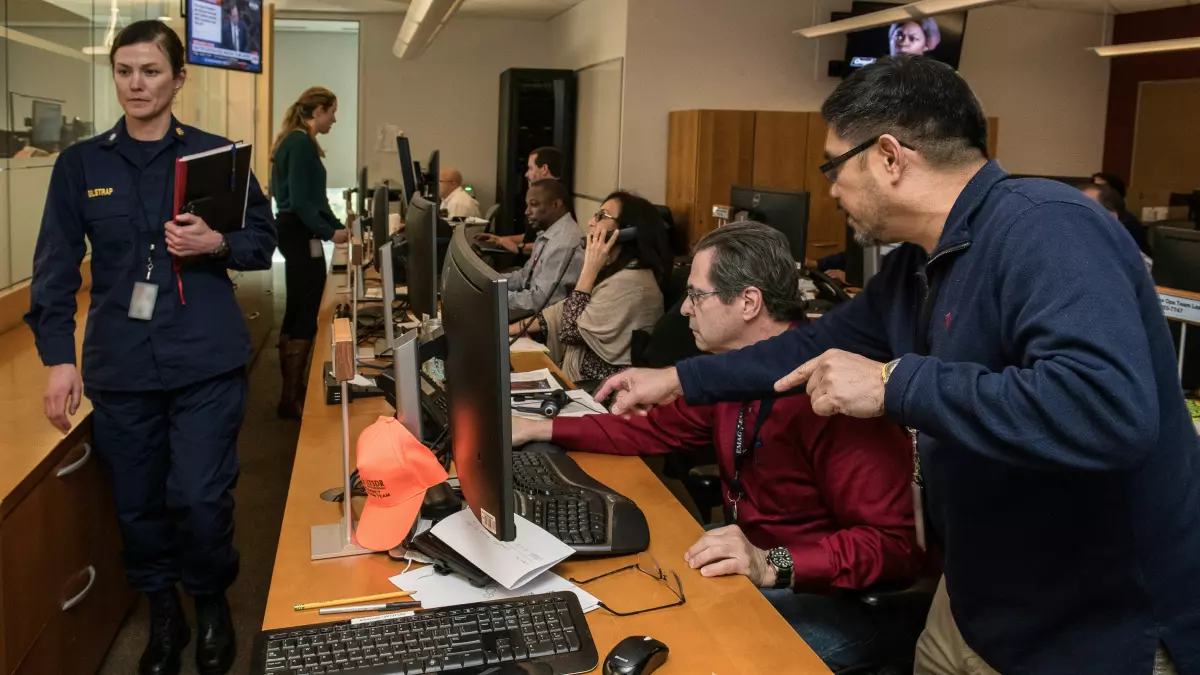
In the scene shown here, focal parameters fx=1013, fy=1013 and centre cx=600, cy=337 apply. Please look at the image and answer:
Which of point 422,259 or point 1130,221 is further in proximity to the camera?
point 1130,221

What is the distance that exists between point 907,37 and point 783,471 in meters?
6.93

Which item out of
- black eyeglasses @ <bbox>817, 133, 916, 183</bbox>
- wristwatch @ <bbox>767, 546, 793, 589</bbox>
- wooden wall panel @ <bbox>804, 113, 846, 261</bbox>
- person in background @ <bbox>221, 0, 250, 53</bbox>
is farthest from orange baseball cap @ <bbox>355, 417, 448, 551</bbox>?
wooden wall panel @ <bbox>804, 113, 846, 261</bbox>

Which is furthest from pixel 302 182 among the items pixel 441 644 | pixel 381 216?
pixel 441 644

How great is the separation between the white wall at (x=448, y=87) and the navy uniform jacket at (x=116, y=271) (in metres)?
8.01

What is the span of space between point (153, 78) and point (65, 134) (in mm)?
1969

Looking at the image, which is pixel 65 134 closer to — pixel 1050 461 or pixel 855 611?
pixel 855 611

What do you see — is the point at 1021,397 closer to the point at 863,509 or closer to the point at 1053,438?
the point at 1053,438

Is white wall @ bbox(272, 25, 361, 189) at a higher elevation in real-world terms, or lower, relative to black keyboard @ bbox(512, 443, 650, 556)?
higher

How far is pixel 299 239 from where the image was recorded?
5.48 metres

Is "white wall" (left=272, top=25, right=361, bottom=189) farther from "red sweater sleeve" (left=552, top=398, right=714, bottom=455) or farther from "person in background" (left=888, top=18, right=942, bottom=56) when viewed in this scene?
"red sweater sleeve" (left=552, top=398, right=714, bottom=455)

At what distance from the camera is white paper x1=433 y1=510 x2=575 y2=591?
1521 millimetres

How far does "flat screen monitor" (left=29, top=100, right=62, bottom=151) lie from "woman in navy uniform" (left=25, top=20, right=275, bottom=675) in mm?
1502

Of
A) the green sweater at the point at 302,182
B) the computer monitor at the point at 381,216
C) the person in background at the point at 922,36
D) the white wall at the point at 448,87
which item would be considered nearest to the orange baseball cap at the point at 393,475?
the computer monitor at the point at 381,216

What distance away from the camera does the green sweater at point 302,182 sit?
5414 mm
